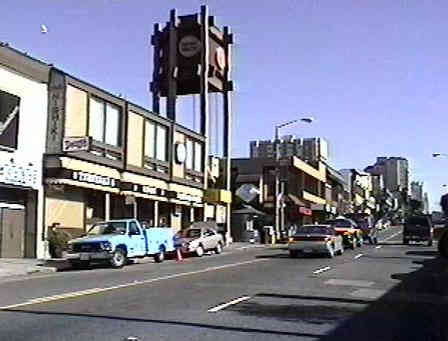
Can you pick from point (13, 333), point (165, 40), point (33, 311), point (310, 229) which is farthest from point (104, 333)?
point (165, 40)

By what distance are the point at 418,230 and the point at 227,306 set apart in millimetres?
45489

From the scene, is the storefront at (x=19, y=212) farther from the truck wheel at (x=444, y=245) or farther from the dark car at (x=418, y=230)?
the dark car at (x=418, y=230)

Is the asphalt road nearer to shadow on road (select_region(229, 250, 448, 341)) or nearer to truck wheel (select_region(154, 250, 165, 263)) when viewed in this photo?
shadow on road (select_region(229, 250, 448, 341))

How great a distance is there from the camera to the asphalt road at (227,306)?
37.3 feet

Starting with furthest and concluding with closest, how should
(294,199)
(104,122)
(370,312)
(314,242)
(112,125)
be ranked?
1. (294,199)
2. (112,125)
3. (104,122)
4. (314,242)
5. (370,312)

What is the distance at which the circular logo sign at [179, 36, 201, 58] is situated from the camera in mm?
55406

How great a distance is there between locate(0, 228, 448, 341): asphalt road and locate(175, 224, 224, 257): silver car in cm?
1187

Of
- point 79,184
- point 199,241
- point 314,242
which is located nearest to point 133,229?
point 79,184

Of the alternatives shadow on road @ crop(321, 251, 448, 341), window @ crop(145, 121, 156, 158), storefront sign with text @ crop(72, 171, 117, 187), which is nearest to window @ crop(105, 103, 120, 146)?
storefront sign with text @ crop(72, 171, 117, 187)

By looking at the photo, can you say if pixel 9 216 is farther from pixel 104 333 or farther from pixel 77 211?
pixel 104 333

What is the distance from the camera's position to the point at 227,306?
14.6 meters

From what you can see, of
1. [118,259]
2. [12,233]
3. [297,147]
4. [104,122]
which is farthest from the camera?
[297,147]

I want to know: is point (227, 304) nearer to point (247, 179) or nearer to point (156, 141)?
point (156, 141)

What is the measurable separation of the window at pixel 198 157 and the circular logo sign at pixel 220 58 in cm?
734
